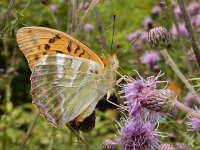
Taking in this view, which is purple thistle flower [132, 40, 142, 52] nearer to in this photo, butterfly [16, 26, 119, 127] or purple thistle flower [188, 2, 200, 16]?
purple thistle flower [188, 2, 200, 16]

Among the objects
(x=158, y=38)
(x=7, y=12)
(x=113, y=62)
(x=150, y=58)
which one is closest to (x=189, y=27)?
(x=158, y=38)

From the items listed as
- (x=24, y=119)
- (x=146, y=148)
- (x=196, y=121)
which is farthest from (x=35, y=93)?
(x=24, y=119)

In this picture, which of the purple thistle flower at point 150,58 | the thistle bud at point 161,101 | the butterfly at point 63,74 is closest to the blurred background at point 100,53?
the purple thistle flower at point 150,58

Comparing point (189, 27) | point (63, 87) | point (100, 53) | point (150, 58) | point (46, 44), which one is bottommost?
point (150, 58)

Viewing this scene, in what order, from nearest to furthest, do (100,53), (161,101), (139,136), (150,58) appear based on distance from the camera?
(161,101)
(139,136)
(100,53)
(150,58)

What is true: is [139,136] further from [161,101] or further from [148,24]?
[148,24]

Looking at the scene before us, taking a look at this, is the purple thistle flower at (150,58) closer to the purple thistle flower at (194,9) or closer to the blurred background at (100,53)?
the blurred background at (100,53)
